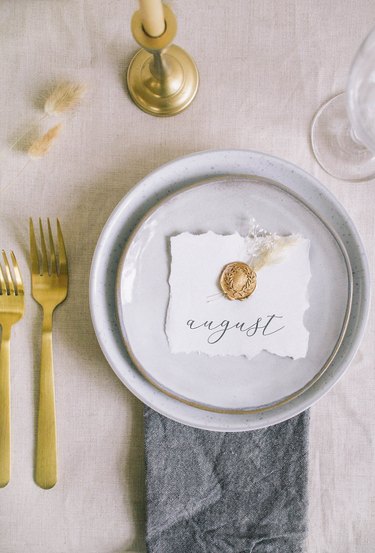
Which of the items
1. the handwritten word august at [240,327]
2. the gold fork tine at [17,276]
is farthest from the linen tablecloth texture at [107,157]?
the handwritten word august at [240,327]

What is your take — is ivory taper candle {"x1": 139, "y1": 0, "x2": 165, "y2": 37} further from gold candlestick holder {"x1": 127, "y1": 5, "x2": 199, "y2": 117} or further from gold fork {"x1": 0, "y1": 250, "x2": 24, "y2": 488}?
gold fork {"x1": 0, "y1": 250, "x2": 24, "y2": 488}

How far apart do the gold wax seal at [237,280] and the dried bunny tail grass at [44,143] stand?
0.25m

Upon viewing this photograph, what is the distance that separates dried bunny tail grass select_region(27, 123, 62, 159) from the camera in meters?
0.63

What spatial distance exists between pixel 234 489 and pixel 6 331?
1.07 feet

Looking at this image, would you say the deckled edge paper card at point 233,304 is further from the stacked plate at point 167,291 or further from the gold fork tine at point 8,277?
the gold fork tine at point 8,277

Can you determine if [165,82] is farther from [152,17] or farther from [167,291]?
[167,291]

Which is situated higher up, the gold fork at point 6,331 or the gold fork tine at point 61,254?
the gold fork tine at point 61,254

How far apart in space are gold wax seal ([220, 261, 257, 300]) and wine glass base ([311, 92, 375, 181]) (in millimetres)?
165

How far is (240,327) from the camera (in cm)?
60

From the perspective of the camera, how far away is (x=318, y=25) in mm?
646

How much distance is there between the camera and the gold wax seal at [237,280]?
1.95 feet

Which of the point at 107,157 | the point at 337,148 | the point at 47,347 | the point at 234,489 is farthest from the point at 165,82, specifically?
the point at 234,489

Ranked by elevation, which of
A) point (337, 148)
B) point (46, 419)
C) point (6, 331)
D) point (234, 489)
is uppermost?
point (337, 148)

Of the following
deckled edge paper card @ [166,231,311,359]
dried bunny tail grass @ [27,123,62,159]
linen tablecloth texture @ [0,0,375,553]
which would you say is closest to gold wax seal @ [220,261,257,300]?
deckled edge paper card @ [166,231,311,359]
